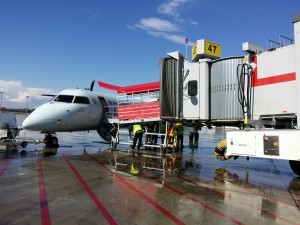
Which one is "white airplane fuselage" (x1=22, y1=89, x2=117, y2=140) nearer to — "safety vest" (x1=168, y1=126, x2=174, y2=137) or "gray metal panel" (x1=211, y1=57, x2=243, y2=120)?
"safety vest" (x1=168, y1=126, x2=174, y2=137)

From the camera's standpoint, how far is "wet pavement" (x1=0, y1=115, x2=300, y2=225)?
511 centimetres

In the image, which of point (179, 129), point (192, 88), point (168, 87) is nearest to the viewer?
point (192, 88)

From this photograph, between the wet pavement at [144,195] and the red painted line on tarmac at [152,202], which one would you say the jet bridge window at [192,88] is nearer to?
the wet pavement at [144,195]

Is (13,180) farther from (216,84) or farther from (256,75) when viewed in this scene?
(256,75)

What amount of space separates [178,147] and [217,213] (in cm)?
1262

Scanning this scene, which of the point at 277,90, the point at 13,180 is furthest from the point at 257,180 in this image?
the point at 13,180

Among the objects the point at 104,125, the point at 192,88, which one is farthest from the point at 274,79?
the point at 104,125

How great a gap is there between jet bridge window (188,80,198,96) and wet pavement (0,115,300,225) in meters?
2.73

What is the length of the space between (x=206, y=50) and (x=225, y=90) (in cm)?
163

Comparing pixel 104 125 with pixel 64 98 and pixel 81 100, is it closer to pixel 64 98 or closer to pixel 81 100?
pixel 81 100

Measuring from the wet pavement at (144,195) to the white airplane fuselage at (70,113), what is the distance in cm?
445

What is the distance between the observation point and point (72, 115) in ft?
53.1

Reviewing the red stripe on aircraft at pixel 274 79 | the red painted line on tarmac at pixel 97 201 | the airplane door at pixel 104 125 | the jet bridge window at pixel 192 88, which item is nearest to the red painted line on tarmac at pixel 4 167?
the red painted line on tarmac at pixel 97 201

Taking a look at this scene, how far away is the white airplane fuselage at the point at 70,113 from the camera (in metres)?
14.8
